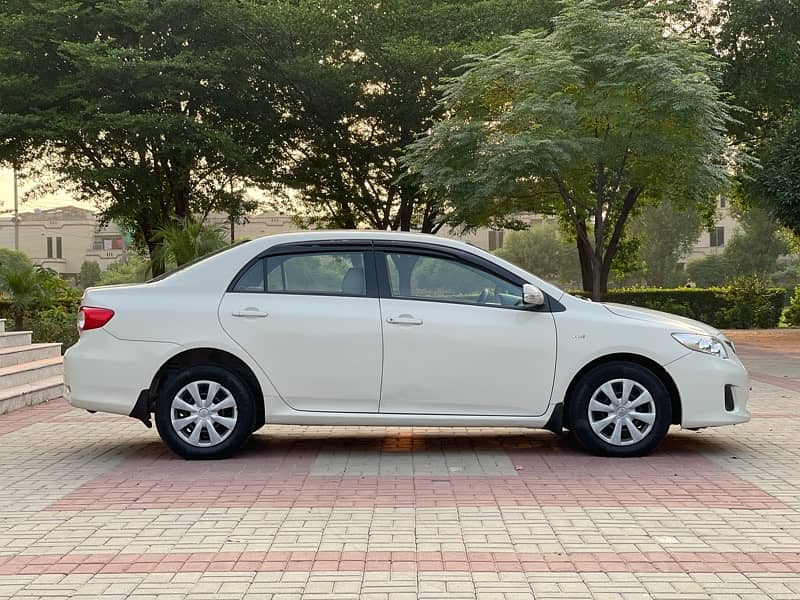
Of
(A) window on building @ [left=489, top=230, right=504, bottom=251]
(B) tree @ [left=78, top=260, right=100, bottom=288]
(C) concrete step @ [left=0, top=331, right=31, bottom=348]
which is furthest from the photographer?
(B) tree @ [left=78, top=260, right=100, bottom=288]

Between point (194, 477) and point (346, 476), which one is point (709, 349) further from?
point (194, 477)

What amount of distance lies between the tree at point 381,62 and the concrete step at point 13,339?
491 inches

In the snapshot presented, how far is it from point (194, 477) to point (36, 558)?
2157 mm

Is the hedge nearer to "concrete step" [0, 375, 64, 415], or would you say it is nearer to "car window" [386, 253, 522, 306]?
"concrete step" [0, 375, 64, 415]

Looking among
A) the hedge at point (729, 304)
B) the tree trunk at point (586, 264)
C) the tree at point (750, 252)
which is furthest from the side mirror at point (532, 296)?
the tree at point (750, 252)

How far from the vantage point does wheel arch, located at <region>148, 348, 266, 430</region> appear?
786 centimetres

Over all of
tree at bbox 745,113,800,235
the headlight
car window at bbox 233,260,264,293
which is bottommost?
the headlight

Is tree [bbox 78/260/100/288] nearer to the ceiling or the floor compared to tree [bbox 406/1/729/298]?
nearer to the floor

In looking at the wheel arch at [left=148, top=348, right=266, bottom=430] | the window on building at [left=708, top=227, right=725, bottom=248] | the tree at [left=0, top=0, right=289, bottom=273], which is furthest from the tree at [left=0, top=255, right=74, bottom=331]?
the window on building at [left=708, top=227, right=725, bottom=248]

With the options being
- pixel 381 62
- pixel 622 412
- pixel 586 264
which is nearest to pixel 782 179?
pixel 586 264

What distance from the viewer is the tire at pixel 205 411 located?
7.79 m

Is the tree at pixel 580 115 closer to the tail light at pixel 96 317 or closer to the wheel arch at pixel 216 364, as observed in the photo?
the wheel arch at pixel 216 364

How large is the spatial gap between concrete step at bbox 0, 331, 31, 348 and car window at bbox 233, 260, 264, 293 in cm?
672

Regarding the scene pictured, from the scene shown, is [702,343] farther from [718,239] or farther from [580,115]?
[718,239]
